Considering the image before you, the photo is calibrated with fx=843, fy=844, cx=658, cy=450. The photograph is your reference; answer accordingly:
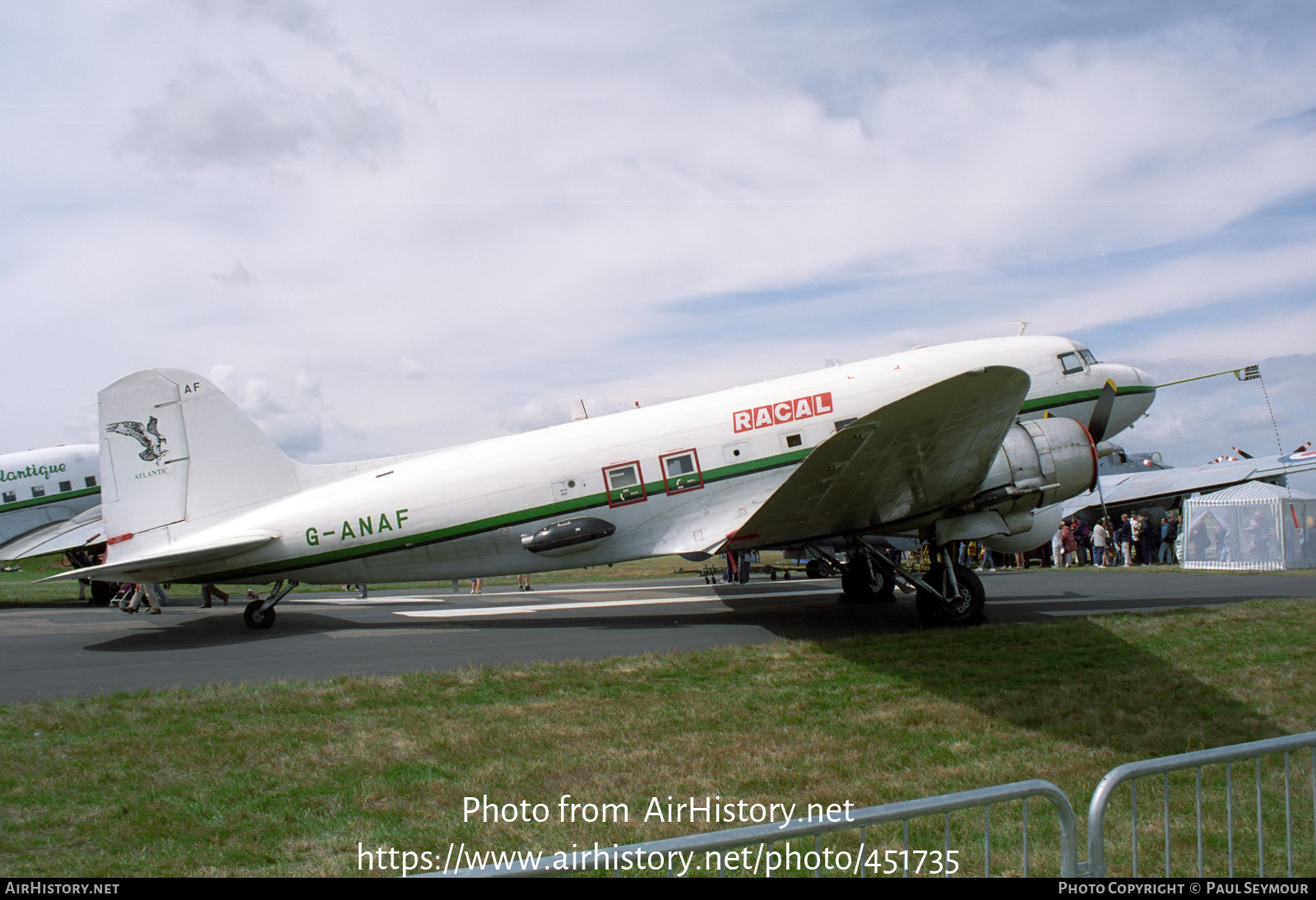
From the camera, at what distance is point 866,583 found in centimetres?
1620

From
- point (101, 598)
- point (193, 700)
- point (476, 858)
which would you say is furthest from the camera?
point (101, 598)

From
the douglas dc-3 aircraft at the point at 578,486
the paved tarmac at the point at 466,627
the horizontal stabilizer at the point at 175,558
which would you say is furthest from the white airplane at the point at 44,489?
the horizontal stabilizer at the point at 175,558

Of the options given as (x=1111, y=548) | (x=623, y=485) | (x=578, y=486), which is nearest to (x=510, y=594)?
(x=578, y=486)

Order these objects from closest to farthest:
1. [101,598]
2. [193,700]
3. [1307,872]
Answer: [1307,872]
[193,700]
[101,598]

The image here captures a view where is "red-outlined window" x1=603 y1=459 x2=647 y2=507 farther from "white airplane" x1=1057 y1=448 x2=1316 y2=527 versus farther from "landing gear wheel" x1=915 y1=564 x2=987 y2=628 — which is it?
"white airplane" x1=1057 y1=448 x2=1316 y2=527

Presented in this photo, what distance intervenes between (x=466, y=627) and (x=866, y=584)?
24.6 feet

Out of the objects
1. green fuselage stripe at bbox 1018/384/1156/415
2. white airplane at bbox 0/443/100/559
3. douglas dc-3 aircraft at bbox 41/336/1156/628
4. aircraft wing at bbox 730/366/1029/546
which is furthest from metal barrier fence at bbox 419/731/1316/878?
white airplane at bbox 0/443/100/559

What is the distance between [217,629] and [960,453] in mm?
12771

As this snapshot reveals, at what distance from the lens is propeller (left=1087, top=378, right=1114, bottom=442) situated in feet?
46.6
